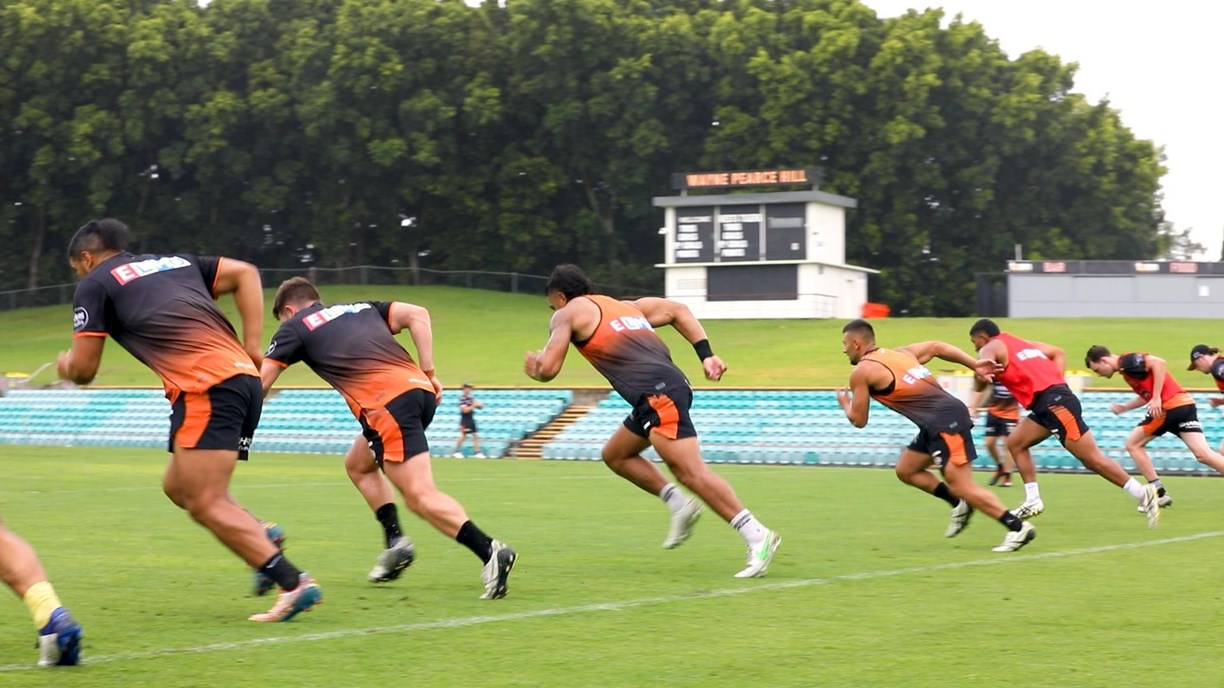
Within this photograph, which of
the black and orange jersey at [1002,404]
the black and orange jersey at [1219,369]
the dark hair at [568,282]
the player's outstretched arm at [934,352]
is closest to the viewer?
the dark hair at [568,282]

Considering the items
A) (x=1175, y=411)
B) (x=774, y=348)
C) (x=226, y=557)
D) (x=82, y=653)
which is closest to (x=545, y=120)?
(x=774, y=348)

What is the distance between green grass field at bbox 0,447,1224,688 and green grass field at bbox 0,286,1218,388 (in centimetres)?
2544

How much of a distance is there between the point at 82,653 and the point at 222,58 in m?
63.2

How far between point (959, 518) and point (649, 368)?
3.77 metres

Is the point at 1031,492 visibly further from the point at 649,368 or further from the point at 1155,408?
the point at 649,368

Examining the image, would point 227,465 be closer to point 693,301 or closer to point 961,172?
point 693,301

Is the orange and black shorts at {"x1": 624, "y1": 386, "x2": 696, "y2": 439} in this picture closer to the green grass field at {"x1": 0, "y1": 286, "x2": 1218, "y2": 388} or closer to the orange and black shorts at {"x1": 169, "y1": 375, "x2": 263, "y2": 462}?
the orange and black shorts at {"x1": 169, "y1": 375, "x2": 263, "y2": 462}

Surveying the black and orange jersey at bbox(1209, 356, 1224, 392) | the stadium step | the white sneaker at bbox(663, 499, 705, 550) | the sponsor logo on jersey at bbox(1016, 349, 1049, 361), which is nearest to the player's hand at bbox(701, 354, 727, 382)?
the white sneaker at bbox(663, 499, 705, 550)

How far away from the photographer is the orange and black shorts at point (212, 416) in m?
7.55

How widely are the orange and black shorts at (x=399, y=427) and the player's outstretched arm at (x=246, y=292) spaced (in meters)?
1.10

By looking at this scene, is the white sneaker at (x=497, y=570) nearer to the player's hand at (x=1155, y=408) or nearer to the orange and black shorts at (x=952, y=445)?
the orange and black shorts at (x=952, y=445)

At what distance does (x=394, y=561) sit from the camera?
30.9ft

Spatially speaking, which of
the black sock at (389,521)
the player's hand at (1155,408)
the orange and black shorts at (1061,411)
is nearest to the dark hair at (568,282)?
the black sock at (389,521)

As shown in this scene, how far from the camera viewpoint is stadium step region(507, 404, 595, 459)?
3033 cm
